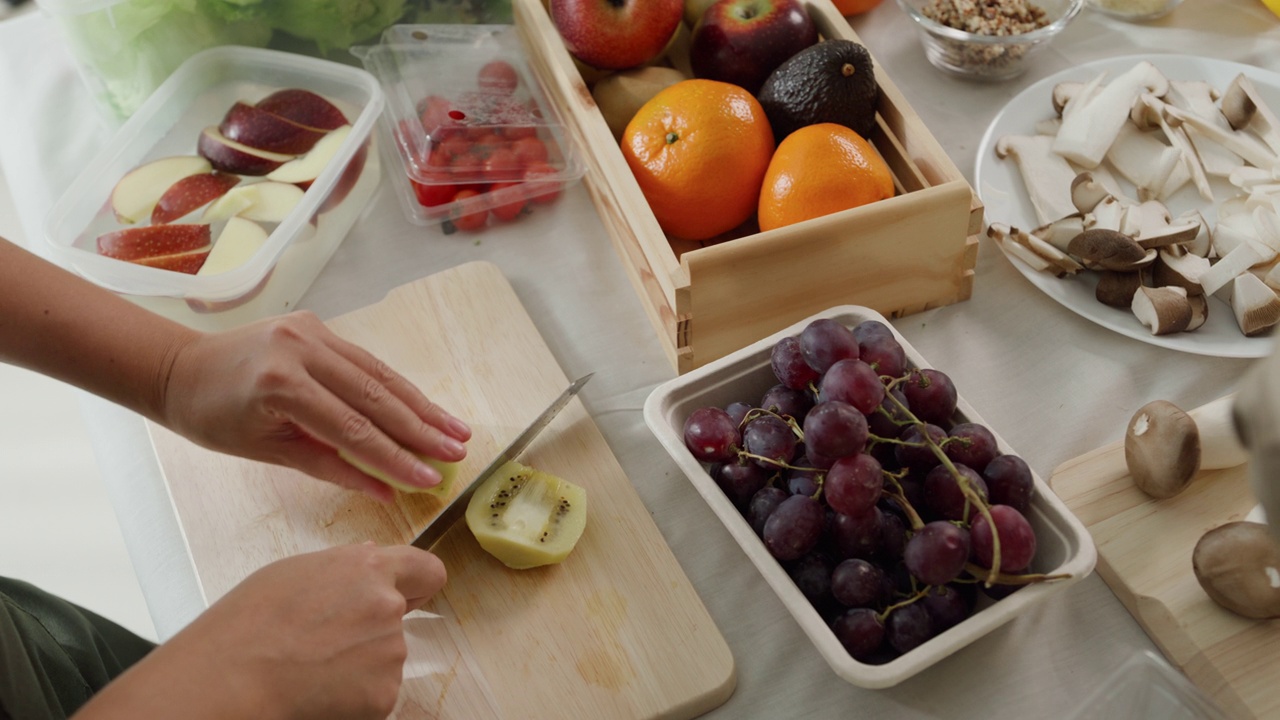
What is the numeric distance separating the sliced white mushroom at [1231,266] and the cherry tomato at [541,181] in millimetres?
627

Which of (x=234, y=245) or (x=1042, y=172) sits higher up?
(x=234, y=245)

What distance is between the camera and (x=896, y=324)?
93 cm

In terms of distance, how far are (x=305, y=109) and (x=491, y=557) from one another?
55 centimetres

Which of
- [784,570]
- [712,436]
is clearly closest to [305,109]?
[712,436]

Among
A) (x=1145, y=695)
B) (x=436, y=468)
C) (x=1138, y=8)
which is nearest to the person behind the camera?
(x=1145, y=695)

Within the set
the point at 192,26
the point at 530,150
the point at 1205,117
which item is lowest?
the point at 1205,117

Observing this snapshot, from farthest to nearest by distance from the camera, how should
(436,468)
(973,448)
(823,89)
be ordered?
(823,89), (436,468), (973,448)

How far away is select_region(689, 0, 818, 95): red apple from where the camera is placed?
3.20 ft

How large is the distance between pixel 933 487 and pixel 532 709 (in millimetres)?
317

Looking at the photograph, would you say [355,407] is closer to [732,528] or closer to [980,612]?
[732,528]

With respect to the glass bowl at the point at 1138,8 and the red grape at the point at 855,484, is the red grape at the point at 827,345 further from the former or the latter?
the glass bowl at the point at 1138,8

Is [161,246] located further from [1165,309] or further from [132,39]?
[1165,309]

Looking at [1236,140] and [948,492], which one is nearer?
[948,492]

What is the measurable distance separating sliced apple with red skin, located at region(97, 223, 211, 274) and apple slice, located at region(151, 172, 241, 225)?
0.02 m
